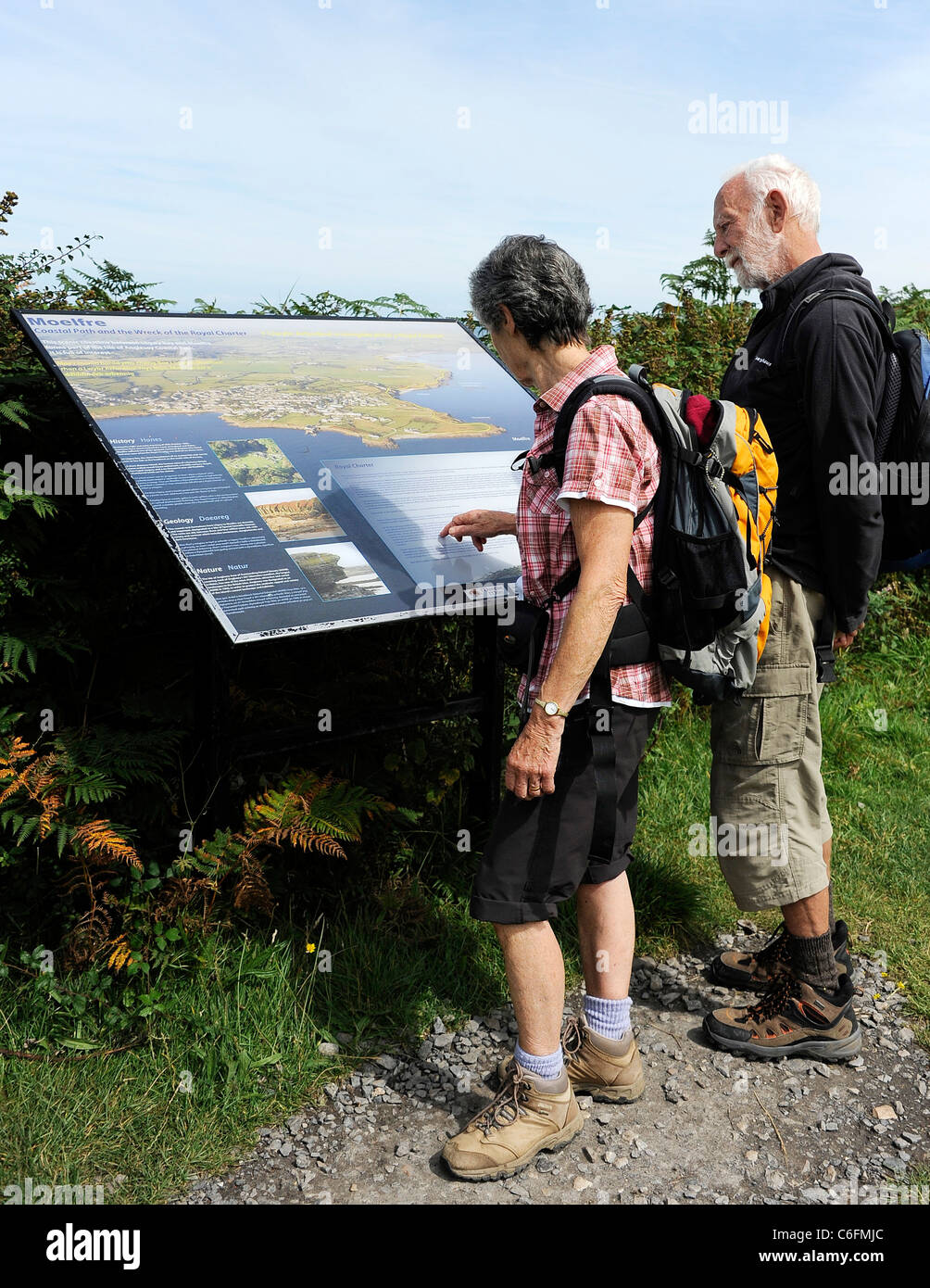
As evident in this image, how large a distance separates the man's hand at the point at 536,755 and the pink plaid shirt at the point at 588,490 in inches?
4.0

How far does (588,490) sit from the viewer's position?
2.55 metres

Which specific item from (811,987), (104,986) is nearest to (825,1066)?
(811,987)

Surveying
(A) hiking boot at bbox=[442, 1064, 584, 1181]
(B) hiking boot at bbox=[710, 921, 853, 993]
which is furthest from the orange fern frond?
(B) hiking boot at bbox=[710, 921, 853, 993]

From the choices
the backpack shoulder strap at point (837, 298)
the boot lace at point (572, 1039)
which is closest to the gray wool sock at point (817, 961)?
the boot lace at point (572, 1039)

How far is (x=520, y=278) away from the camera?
9.09ft

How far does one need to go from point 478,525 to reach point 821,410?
1086 mm

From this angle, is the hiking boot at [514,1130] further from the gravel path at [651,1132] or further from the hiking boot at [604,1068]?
the hiking boot at [604,1068]

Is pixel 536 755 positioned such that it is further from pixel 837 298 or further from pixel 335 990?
Result: pixel 837 298

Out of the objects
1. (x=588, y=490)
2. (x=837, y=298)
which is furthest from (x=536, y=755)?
(x=837, y=298)

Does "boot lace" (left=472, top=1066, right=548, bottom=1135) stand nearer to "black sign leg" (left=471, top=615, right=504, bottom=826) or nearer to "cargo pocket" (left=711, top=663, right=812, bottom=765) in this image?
"cargo pocket" (left=711, top=663, right=812, bottom=765)

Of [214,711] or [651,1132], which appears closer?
[651,1132]

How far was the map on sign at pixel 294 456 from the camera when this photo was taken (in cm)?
305

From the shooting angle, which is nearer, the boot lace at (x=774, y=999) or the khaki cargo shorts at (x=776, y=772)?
→ the khaki cargo shorts at (x=776, y=772)

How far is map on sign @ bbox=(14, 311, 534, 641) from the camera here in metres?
3.05
